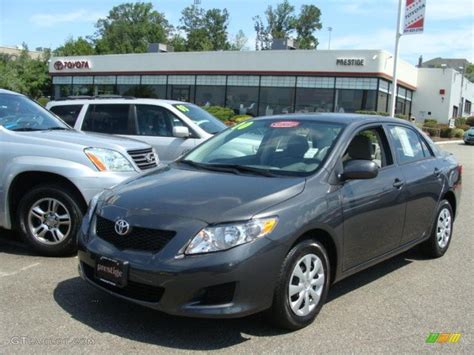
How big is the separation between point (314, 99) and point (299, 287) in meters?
34.9

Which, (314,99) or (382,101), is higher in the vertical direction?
(382,101)

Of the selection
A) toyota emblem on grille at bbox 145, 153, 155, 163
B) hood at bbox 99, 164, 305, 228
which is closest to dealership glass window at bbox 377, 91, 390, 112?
toyota emblem on grille at bbox 145, 153, 155, 163

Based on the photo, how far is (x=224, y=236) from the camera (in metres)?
3.73

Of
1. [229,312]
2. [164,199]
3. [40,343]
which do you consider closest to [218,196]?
[164,199]

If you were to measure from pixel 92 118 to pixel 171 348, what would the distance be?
630cm

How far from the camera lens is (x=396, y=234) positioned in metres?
5.30

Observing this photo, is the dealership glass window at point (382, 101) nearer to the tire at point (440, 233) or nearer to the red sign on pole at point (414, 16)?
the red sign on pole at point (414, 16)

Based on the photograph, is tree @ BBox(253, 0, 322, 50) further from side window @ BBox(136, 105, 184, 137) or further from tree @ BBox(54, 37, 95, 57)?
side window @ BBox(136, 105, 184, 137)

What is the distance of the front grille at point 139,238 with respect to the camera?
12.5 ft

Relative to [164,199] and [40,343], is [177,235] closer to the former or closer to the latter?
[164,199]

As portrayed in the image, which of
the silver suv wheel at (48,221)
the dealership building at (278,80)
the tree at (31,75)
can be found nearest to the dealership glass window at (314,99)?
the dealership building at (278,80)
